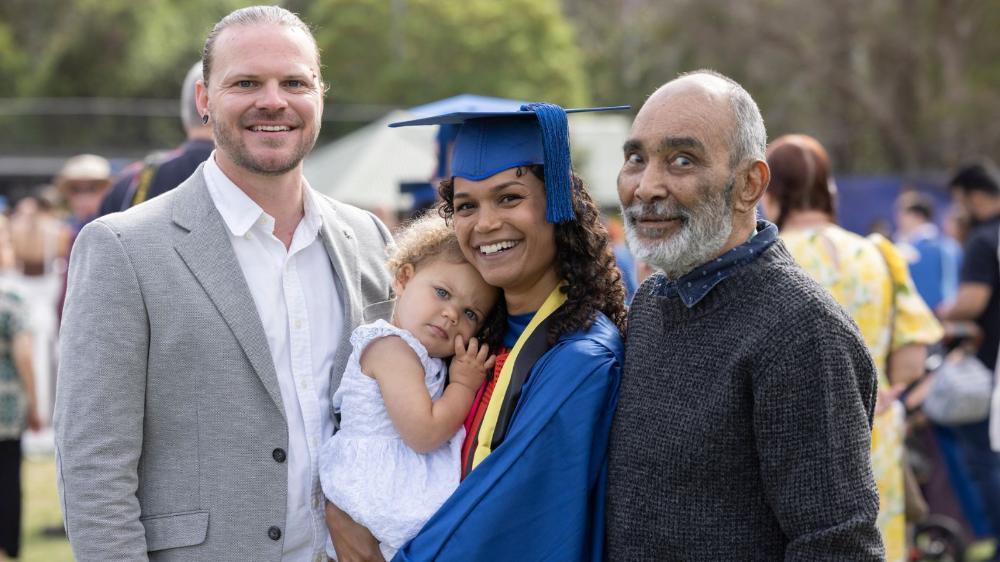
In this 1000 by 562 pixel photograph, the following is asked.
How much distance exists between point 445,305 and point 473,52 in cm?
2576

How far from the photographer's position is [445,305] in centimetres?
292

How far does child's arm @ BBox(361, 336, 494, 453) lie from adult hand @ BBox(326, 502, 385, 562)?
9.6 inches

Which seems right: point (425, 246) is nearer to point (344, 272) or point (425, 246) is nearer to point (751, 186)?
point (344, 272)

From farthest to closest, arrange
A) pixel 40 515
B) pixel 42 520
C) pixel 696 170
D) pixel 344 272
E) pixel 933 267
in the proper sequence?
pixel 933 267 → pixel 40 515 → pixel 42 520 → pixel 344 272 → pixel 696 170

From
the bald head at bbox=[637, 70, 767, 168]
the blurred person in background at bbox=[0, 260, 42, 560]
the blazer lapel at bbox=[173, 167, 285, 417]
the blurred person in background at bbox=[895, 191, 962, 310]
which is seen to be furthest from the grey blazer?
the blurred person in background at bbox=[895, 191, 962, 310]

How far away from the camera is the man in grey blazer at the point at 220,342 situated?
2.55 m

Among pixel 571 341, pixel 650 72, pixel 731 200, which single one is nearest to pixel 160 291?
pixel 571 341

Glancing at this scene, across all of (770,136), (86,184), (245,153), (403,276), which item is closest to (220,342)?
(245,153)

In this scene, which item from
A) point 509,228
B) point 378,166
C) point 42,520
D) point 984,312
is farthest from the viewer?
point 378,166

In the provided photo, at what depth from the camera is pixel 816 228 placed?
4438 millimetres

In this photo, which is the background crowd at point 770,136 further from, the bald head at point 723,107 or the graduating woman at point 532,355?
the bald head at point 723,107

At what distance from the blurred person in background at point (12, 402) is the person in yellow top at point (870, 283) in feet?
14.2

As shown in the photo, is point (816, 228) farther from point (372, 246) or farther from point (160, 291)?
point (160, 291)

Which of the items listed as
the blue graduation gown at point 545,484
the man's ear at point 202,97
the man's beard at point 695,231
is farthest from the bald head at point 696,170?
the man's ear at point 202,97
